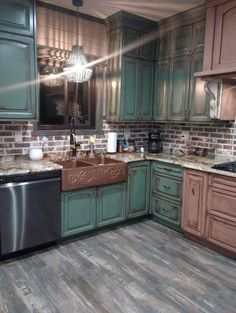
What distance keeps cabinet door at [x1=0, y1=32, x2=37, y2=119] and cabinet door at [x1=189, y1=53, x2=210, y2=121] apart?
6.19 ft

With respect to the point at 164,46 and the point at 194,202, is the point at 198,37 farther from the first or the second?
the point at 194,202

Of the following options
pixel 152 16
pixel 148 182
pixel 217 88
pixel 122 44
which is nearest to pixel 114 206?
pixel 148 182

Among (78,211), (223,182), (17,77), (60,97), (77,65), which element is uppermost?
(77,65)

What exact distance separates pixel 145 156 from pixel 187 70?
1221 millimetres

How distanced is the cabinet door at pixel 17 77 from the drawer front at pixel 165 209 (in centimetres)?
195

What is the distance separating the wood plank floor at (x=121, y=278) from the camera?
210 cm

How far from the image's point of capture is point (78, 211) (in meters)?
3.09

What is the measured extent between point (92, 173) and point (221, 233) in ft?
4.97

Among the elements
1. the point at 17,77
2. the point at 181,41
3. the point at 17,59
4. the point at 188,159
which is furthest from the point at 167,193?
the point at 17,59

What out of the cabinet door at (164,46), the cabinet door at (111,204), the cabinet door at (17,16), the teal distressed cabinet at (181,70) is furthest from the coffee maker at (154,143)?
the cabinet door at (17,16)

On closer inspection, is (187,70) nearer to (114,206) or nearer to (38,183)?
(114,206)

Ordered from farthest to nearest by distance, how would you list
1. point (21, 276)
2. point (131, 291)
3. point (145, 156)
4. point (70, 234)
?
point (145, 156)
point (70, 234)
point (21, 276)
point (131, 291)

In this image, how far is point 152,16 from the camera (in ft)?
11.6

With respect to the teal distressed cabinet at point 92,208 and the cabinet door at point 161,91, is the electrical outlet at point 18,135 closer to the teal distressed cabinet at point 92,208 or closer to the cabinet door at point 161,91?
the teal distressed cabinet at point 92,208
